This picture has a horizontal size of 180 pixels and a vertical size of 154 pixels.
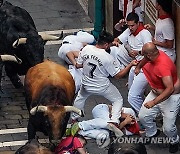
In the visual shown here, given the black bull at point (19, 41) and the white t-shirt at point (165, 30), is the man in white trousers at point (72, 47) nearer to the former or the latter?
the black bull at point (19, 41)

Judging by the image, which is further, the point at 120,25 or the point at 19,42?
the point at 120,25

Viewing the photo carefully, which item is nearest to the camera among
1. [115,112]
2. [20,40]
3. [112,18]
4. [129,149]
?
[129,149]

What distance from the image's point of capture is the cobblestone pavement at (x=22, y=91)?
14.0 meters

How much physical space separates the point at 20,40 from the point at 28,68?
708 mm

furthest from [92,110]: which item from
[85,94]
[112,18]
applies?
[112,18]

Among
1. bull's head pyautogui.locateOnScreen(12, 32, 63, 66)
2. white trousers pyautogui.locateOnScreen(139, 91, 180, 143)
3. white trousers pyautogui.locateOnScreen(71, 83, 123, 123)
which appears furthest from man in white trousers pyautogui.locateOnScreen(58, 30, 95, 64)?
white trousers pyautogui.locateOnScreen(139, 91, 180, 143)

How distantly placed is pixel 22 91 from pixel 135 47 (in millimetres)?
2915

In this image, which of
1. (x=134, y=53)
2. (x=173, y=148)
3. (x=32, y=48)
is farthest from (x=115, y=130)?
(x=32, y=48)

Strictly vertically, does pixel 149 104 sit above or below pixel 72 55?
above

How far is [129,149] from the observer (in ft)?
33.1

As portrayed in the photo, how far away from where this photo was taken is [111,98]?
13969 mm

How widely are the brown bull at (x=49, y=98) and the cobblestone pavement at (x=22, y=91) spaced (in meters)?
0.70

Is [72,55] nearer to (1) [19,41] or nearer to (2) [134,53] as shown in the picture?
(1) [19,41]

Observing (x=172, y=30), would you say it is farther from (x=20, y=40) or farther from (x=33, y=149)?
(x=33, y=149)
